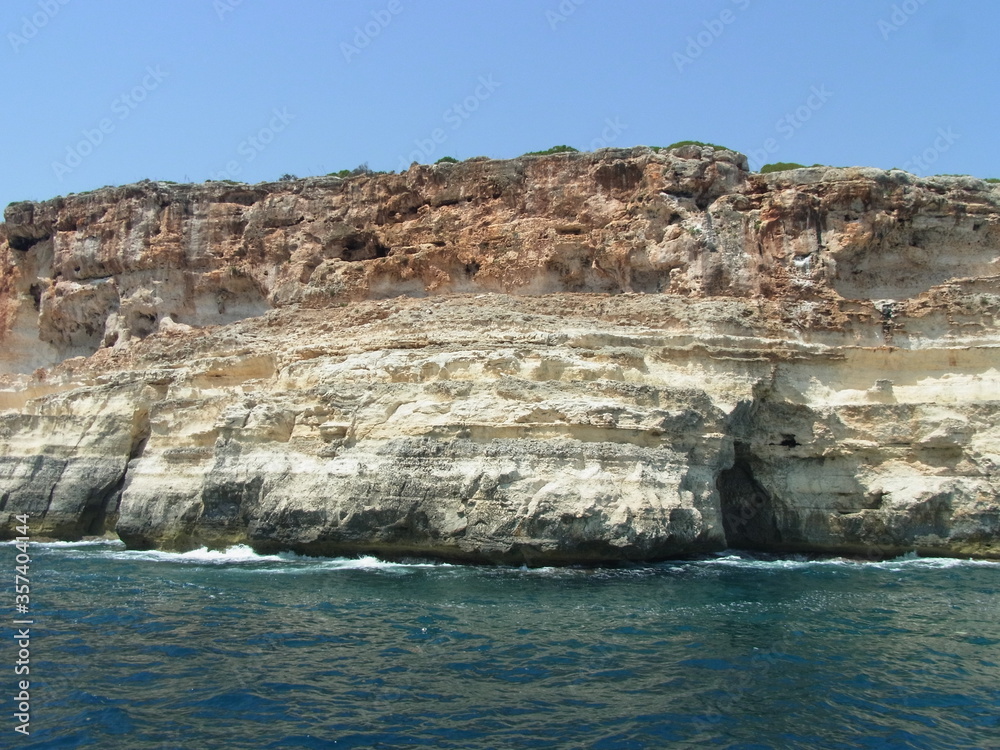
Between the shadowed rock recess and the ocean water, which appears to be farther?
the shadowed rock recess

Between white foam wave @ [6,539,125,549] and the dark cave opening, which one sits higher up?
the dark cave opening

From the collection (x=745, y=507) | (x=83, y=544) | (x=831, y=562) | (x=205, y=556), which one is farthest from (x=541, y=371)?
(x=83, y=544)

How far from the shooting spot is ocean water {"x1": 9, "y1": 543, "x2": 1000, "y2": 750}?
862 centimetres

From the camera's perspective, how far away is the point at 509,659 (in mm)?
10820

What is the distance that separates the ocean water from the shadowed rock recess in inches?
71.9

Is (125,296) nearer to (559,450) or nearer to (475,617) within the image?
(559,450)

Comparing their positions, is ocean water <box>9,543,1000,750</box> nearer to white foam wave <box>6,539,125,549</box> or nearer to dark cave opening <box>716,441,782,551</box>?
dark cave opening <box>716,441,782,551</box>

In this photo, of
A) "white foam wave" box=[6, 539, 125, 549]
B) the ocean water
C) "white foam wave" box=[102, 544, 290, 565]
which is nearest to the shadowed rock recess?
"white foam wave" box=[102, 544, 290, 565]

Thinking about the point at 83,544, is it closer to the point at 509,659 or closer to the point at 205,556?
the point at 205,556

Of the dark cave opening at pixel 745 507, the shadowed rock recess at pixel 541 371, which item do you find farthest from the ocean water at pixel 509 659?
the dark cave opening at pixel 745 507

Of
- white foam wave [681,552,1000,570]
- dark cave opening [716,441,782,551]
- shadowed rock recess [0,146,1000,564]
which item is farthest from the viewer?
dark cave opening [716,441,782,551]

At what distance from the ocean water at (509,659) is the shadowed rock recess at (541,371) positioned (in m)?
1.83

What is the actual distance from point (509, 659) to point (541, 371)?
8.77m

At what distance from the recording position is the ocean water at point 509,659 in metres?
8.62
